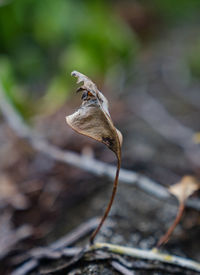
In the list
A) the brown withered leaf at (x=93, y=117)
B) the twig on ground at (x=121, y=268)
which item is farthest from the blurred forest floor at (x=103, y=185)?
the brown withered leaf at (x=93, y=117)

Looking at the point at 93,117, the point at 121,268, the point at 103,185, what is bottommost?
the point at 121,268

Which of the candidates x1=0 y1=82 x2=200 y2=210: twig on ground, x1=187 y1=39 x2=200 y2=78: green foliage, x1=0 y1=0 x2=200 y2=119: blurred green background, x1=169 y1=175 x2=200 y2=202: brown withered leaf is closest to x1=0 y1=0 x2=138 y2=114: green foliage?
x1=0 y1=0 x2=200 y2=119: blurred green background

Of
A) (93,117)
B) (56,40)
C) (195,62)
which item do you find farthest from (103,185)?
(56,40)

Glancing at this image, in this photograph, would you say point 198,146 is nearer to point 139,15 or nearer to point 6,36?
point 6,36

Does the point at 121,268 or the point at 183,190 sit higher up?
the point at 183,190

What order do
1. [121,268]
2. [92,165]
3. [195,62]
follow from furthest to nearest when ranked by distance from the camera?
[195,62], [92,165], [121,268]

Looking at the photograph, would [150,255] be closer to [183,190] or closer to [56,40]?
[183,190]

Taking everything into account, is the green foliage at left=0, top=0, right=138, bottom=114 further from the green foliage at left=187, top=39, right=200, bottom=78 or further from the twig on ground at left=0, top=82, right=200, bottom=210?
the twig on ground at left=0, top=82, right=200, bottom=210
